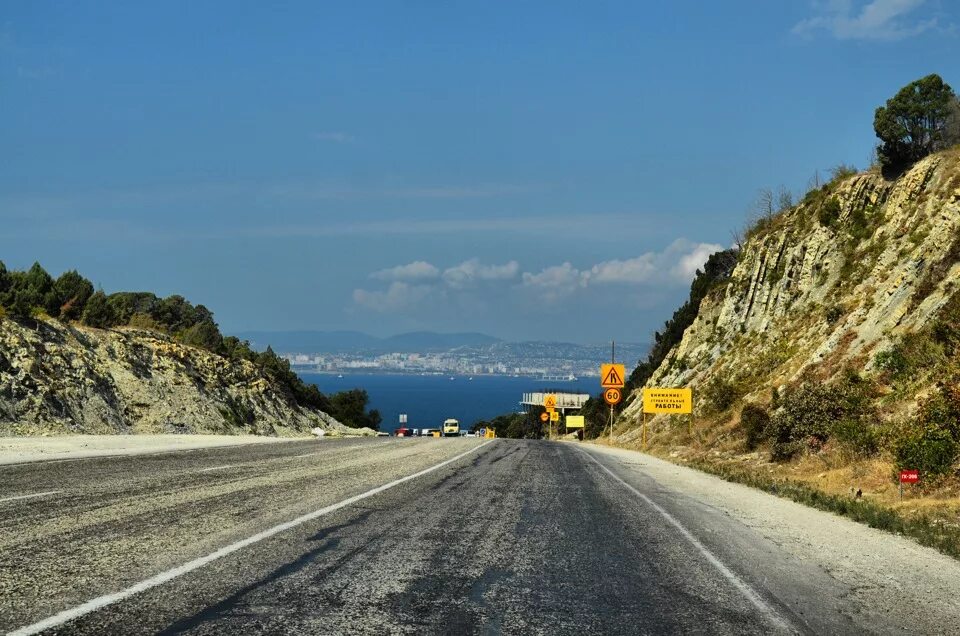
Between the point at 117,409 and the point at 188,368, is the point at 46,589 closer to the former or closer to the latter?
the point at 117,409

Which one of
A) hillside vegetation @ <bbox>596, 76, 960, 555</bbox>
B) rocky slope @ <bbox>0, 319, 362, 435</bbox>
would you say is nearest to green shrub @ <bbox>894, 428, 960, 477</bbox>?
hillside vegetation @ <bbox>596, 76, 960, 555</bbox>

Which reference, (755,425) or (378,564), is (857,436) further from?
(378,564)

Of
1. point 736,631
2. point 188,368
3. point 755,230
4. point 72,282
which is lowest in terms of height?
point 736,631

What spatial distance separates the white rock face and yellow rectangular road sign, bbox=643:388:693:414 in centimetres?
287

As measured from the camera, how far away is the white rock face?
2762 centimetres

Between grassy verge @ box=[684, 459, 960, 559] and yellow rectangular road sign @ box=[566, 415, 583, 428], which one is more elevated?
yellow rectangular road sign @ box=[566, 415, 583, 428]

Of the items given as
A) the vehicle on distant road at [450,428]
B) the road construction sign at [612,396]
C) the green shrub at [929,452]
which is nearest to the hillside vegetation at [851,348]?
the green shrub at [929,452]

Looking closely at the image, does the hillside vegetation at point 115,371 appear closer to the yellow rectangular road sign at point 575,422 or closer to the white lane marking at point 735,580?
the white lane marking at point 735,580

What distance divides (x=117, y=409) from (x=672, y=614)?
109ft

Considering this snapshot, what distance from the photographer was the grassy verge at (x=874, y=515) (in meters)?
10.7

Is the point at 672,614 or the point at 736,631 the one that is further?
the point at 672,614

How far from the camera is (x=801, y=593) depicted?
7.30 meters

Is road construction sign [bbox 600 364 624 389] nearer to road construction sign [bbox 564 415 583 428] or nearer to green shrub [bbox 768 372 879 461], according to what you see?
green shrub [bbox 768 372 879 461]

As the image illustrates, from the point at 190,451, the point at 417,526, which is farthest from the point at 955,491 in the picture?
the point at 190,451
